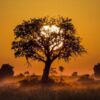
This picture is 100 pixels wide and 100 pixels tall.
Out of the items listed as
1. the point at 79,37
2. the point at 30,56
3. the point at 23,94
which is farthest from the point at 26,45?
the point at 23,94

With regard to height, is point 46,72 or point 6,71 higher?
point 6,71

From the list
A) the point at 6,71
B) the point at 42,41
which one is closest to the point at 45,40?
the point at 42,41

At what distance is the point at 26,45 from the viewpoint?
273 feet

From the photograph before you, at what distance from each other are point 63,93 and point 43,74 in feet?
130

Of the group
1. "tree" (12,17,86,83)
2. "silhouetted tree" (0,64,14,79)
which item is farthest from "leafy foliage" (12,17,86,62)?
"silhouetted tree" (0,64,14,79)

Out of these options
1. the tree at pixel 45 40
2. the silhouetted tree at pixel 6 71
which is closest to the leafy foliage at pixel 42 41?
the tree at pixel 45 40

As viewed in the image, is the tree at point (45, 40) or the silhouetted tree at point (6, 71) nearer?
the tree at point (45, 40)

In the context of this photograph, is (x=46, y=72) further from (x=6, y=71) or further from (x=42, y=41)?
(x=6, y=71)

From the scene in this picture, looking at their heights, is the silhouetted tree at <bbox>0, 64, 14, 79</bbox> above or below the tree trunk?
above

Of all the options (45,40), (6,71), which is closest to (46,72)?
(45,40)

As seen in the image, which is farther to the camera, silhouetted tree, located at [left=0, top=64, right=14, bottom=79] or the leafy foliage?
silhouetted tree, located at [left=0, top=64, right=14, bottom=79]

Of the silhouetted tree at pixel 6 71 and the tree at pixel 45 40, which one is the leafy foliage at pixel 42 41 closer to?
the tree at pixel 45 40

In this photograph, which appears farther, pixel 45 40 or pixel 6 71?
pixel 6 71

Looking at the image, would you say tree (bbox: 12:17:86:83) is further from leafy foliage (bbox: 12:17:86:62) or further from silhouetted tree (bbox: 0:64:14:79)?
silhouetted tree (bbox: 0:64:14:79)
